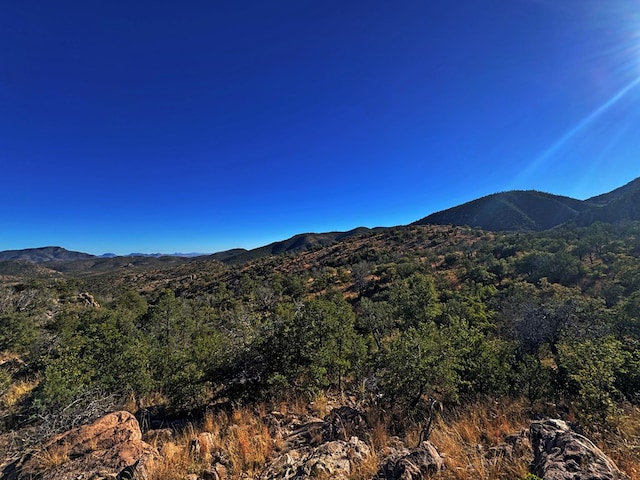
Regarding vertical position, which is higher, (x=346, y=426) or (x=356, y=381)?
(x=346, y=426)

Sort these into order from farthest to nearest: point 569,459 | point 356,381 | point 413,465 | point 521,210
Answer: point 521,210 → point 356,381 → point 413,465 → point 569,459

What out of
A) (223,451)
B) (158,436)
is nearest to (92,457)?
(158,436)

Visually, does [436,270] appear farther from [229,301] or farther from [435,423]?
[435,423]

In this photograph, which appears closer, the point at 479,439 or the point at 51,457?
the point at 51,457

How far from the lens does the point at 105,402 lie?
25.9 ft

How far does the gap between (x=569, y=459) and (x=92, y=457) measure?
6.93 m

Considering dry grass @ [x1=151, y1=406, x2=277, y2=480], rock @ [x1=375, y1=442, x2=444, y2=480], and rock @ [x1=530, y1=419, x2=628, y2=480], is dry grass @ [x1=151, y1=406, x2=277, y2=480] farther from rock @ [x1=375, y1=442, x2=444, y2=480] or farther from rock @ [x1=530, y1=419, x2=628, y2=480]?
rock @ [x1=530, y1=419, x2=628, y2=480]

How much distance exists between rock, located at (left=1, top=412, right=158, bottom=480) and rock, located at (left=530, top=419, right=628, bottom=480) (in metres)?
5.36

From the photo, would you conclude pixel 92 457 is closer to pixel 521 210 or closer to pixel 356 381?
pixel 356 381

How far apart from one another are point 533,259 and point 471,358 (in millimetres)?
42787

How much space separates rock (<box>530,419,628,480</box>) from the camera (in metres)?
3.24

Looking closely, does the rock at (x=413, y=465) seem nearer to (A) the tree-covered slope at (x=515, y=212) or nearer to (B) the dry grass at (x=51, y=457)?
(B) the dry grass at (x=51, y=457)

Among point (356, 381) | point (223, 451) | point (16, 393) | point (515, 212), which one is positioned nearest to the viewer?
point (223, 451)

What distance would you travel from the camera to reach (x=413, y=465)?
3.82 metres
